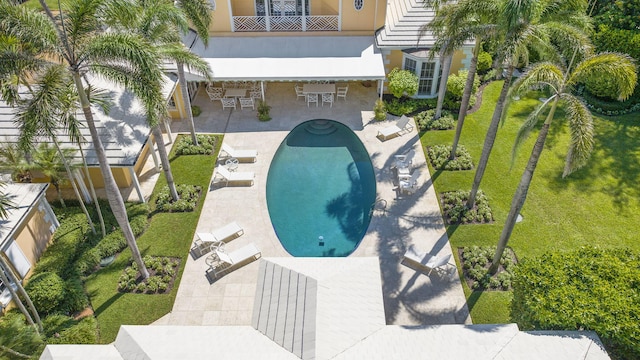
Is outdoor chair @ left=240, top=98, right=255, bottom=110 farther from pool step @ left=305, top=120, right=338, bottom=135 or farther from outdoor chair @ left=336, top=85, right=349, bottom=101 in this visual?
outdoor chair @ left=336, top=85, right=349, bottom=101

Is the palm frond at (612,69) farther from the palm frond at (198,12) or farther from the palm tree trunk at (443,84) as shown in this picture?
the palm frond at (198,12)

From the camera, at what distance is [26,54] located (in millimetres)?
12484

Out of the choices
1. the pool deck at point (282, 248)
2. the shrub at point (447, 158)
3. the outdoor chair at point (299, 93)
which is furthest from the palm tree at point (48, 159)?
the shrub at point (447, 158)

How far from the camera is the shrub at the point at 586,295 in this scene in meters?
12.6

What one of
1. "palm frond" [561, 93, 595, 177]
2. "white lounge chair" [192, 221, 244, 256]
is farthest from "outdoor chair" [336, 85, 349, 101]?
"palm frond" [561, 93, 595, 177]

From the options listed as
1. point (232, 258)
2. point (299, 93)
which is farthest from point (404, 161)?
point (232, 258)

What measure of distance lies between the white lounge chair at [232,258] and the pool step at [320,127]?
30.7 ft

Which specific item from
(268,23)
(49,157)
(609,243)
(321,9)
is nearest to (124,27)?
(49,157)

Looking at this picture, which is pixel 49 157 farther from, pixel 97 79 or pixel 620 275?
pixel 620 275

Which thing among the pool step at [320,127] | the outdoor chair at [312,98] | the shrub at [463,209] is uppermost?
the outdoor chair at [312,98]

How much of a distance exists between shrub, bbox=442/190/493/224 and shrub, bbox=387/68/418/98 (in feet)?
25.7

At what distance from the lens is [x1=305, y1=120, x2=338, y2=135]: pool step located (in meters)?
25.5

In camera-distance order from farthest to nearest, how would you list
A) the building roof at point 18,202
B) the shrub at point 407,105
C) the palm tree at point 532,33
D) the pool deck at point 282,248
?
the shrub at point 407,105 → the pool deck at point 282,248 → the building roof at point 18,202 → the palm tree at point 532,33

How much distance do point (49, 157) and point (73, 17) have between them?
7.38 metres
